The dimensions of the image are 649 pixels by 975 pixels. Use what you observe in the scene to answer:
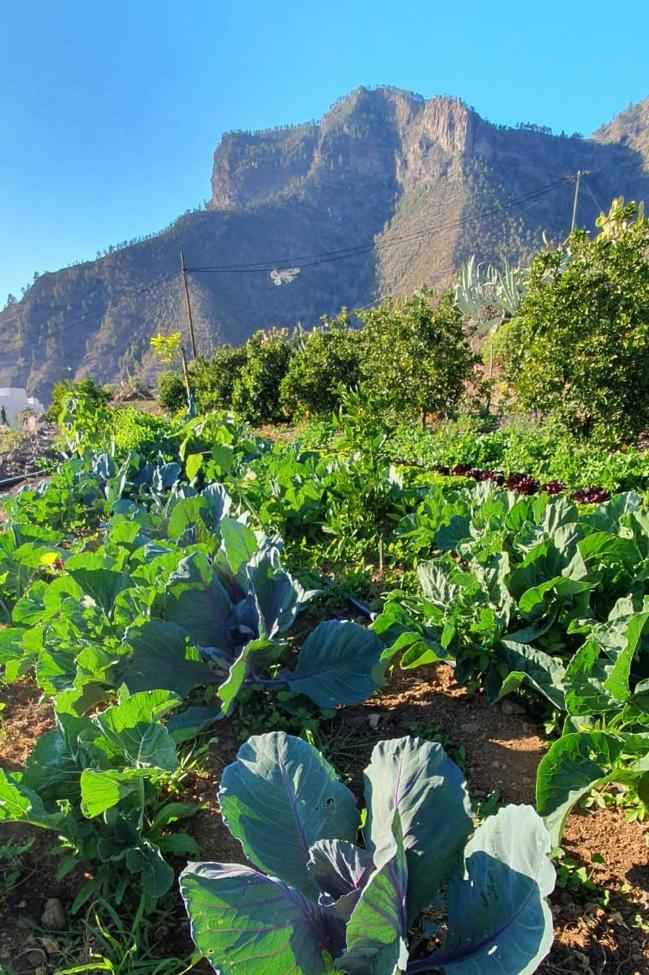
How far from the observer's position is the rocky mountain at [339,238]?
7750 centimetres

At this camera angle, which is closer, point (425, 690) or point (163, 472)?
point (425, 690)

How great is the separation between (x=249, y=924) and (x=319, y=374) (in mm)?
15276

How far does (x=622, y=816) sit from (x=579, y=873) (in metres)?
0.27

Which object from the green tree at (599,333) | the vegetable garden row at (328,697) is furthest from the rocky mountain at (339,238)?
the vegetable garden row at (328,697)

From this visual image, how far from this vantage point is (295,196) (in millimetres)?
114500

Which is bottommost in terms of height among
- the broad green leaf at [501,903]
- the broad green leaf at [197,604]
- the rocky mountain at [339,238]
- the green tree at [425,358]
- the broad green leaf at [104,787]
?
the broad green leaf at [501,903]

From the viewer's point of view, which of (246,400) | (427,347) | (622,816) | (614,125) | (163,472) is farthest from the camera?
(614,125)

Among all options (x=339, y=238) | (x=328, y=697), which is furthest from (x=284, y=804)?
(x=339, y=238)

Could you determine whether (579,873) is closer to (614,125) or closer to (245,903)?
(245,903)

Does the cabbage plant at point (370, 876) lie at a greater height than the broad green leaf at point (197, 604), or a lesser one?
lesser

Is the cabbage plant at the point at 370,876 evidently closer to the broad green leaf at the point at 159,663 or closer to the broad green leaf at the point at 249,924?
the broad green leaf at the point at 249,924

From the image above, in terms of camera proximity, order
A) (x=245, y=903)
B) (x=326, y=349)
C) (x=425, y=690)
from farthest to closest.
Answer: (x=326, y=349)
(x=425, y=690)
(x=245, y=903)

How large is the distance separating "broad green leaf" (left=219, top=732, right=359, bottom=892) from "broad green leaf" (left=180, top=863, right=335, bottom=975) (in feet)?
0.46

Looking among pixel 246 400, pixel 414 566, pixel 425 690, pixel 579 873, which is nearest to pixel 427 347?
pixel 246 400
